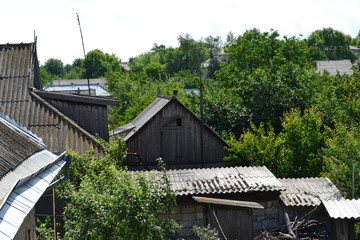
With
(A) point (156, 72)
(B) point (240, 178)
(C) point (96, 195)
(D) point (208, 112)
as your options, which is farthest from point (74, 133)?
(A) point (156, 72)

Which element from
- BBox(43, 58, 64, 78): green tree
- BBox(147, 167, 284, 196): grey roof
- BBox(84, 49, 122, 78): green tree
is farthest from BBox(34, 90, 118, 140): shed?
BBox(43, 58, 64, 78): green tree

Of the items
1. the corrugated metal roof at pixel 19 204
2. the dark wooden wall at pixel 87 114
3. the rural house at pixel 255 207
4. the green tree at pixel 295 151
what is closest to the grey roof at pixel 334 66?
the green tree at pixel 295 151

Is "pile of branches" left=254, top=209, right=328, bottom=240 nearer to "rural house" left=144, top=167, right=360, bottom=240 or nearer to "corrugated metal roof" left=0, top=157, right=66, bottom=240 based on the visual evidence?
"rural house" left=144, top=167, right=360, bottom=240

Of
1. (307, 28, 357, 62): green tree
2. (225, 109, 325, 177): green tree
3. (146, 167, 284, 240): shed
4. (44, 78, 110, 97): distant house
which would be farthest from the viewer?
(307, 28, 357, 62): green tree

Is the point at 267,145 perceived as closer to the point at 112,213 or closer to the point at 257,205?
the point at 257,205

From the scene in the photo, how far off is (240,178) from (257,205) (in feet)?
4.56

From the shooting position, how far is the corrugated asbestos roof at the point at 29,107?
14523 millimetres

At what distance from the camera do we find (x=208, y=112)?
24.3 meters

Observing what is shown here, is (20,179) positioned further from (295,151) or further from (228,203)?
(295,151)

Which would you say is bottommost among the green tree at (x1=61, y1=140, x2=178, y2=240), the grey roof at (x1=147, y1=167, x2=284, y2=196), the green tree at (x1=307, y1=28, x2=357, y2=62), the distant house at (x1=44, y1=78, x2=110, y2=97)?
the grey roof at (x1=147, y1=167, x2=284, y2=196)

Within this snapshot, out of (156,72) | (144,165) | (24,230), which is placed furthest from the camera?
(156,72)

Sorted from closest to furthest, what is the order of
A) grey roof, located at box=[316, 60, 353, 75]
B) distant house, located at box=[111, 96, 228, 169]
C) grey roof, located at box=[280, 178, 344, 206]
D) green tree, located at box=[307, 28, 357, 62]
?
grey roof, located at box=[280, 178, 344, 206] → distant house, located at box=[111, 96, 228, 169] → grey roof, located at box=[316, 60, 353, 75] → green tree, located at box=[307, 28, 357, 62]

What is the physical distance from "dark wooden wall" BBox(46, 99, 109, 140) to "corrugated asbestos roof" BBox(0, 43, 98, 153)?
1.82 ft

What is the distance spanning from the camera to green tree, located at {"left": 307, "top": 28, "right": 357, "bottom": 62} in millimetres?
113875
